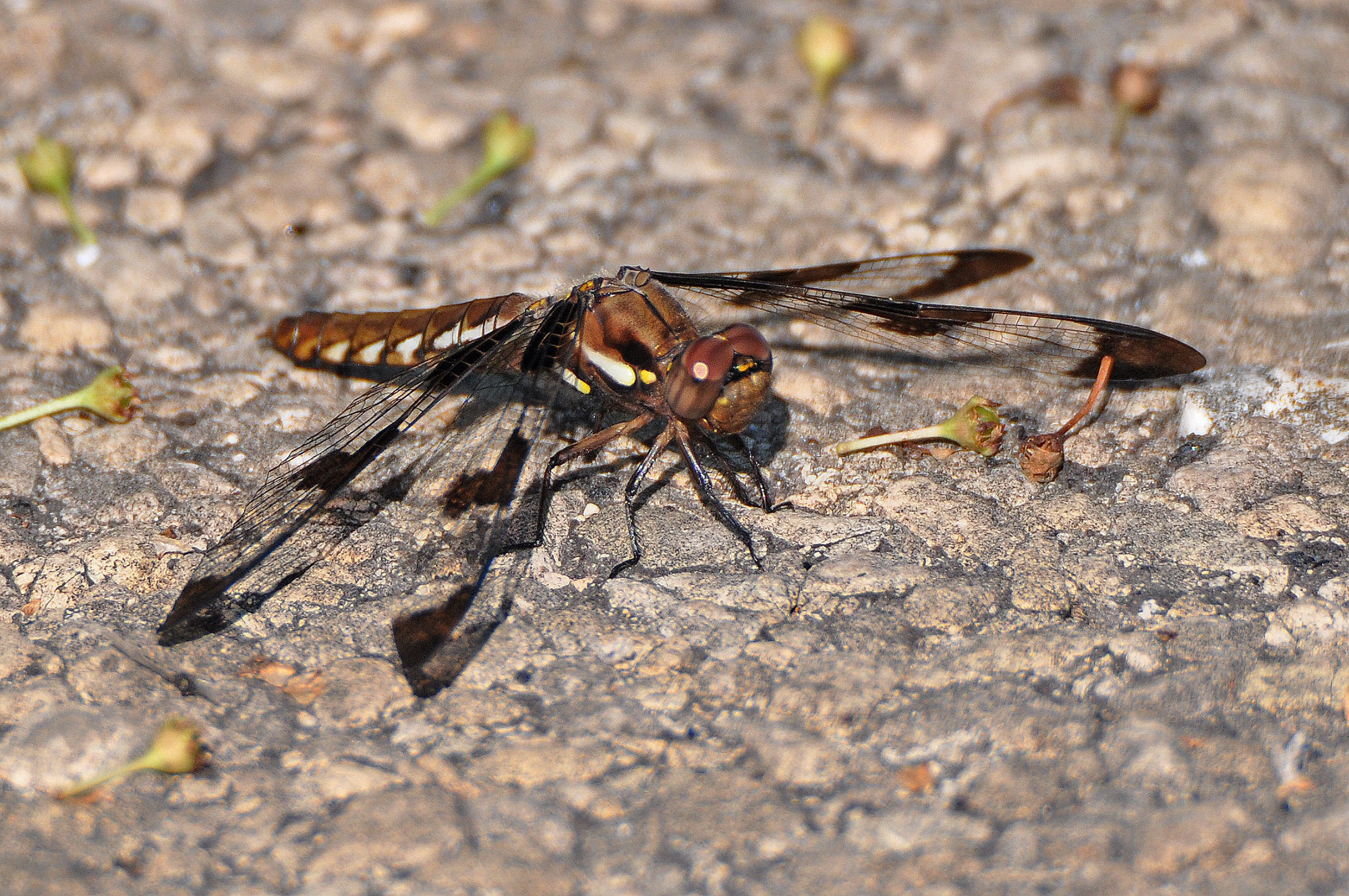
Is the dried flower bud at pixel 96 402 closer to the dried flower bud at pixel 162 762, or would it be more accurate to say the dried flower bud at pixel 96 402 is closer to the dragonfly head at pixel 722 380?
the dried flower bud at pixel 162 762

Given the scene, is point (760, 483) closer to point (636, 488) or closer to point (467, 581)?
point (636, 488)

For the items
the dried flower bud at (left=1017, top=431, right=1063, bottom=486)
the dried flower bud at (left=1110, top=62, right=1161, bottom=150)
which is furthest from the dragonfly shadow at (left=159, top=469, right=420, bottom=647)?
the dried flower bud at (left=1110, top=62, right=1161, bottom=150)

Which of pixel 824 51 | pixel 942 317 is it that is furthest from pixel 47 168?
pixel 942 317

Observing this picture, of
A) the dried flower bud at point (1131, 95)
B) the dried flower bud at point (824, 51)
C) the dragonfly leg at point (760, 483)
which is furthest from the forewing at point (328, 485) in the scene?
the dried flower bud at point (1131, 95)

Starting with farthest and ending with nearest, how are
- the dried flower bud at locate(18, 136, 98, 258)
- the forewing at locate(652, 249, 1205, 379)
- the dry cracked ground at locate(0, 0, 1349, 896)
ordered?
the dried flower bud at locate(18, 136, 98, 258) → the forewing at locate(652, 249, 1205, 379) → the dry cracked ground at locate(0, 0, 1349, 896)

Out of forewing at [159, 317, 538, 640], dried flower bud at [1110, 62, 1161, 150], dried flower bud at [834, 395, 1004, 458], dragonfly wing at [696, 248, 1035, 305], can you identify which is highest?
dried flower bud at [1110, 62, 1161, 150]

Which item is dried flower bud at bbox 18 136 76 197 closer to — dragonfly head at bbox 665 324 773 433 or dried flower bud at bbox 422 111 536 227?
dried flower bud at bbox 422 111 536 227

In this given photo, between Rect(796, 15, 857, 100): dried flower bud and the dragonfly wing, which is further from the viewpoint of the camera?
Rect(796, 15, 857, 100): dried flower bud

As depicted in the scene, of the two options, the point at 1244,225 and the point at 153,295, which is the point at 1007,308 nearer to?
the point at 1244,225

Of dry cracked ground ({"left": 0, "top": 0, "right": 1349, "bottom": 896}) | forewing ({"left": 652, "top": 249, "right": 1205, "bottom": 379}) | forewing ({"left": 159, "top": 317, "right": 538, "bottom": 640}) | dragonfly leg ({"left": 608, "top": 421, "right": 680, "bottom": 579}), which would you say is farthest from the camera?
forewing ({"left": 652, "top": 249, "right": 1205, "bottom": 379})
